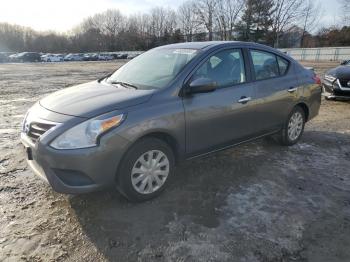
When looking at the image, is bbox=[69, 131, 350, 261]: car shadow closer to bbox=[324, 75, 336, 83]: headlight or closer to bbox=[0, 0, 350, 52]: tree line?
bbox=[324, 75, 336, 83]: headlight

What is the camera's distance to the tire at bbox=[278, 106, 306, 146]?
5.46m

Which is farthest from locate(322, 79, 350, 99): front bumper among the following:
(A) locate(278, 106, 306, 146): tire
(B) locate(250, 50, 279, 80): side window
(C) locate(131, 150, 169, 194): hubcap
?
(C) locate(131, 150, 169, 194): hubcap

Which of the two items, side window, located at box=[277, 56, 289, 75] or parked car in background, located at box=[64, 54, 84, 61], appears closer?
side window, located at box=[277, 56, 289, 75]

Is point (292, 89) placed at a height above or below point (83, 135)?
above

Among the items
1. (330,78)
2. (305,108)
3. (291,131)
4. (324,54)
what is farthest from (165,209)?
(324,54)

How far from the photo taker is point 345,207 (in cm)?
369

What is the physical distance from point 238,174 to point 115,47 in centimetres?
9076

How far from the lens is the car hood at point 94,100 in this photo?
133 inches

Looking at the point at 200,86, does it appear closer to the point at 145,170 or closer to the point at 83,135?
the point at 145,170

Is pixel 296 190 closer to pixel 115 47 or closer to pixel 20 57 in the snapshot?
pixel 20 57

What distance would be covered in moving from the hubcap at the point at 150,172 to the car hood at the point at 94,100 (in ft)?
1.93

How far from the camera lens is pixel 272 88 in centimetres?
495

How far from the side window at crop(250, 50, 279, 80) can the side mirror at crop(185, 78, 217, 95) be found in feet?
3.89

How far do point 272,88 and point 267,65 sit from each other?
0.37 meters
